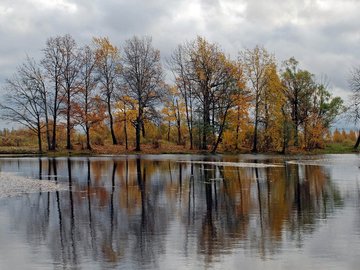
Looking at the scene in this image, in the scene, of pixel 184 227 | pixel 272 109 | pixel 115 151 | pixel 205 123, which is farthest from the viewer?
pixel 272 109

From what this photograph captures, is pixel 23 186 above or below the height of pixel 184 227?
above

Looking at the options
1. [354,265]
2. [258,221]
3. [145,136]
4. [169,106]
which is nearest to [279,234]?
[258,221]

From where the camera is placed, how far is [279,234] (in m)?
13.5

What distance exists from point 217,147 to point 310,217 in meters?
54.4

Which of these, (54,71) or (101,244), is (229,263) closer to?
(101,244)

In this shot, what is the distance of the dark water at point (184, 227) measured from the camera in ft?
35.4

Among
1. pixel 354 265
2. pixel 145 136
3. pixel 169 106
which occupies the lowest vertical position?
pixel 354 265

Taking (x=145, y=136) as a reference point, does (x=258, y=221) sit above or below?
below

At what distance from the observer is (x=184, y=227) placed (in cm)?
1464

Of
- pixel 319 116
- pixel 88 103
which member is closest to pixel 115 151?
pixel 88 103

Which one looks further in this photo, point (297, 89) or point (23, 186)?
point (297, 89)

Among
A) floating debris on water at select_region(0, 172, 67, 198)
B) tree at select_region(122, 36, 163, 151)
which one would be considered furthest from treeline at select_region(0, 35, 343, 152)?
floating debris on water at select_region(0, 172, 67, 198)

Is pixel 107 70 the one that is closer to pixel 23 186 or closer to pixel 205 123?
pixel 205 123

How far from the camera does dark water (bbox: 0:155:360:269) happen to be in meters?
10.8
